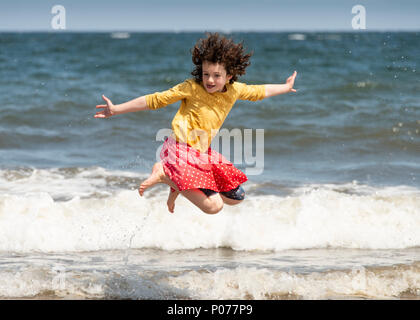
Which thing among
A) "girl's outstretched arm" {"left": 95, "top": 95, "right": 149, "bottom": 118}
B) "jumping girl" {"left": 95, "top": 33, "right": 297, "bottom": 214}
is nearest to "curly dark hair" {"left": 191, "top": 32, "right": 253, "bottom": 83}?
"jumping girl" {"left": 95, "top": 33, "right": 297, "bottom": 214}

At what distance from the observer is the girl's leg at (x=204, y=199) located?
4.27 meters

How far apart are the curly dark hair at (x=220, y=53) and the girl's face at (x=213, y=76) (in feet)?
0.10

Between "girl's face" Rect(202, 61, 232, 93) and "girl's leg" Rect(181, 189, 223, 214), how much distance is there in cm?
77

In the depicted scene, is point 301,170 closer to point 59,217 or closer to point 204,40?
point 59,217

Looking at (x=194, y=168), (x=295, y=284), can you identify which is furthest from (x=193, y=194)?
(x=295, y=284)

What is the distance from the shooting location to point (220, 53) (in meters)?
4.17

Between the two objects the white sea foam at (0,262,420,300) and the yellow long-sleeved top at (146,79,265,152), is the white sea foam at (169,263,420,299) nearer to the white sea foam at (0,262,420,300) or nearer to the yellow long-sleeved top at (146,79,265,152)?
the white sea foam at (0,262,420,300)

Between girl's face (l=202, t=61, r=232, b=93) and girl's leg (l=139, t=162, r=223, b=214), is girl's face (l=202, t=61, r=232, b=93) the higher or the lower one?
the higher one

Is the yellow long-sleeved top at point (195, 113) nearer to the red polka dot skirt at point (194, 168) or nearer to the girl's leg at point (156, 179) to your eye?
the red polka dot skirt at point (194, 168)

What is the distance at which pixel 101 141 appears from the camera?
10750 millimetres

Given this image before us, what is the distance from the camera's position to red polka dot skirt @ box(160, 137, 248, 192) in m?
4.22

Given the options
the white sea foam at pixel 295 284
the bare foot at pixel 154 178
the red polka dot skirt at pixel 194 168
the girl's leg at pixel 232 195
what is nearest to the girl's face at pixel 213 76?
the red polka dot skirt at pixel 194 168

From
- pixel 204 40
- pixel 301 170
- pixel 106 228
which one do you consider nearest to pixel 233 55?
pixel 204 40
